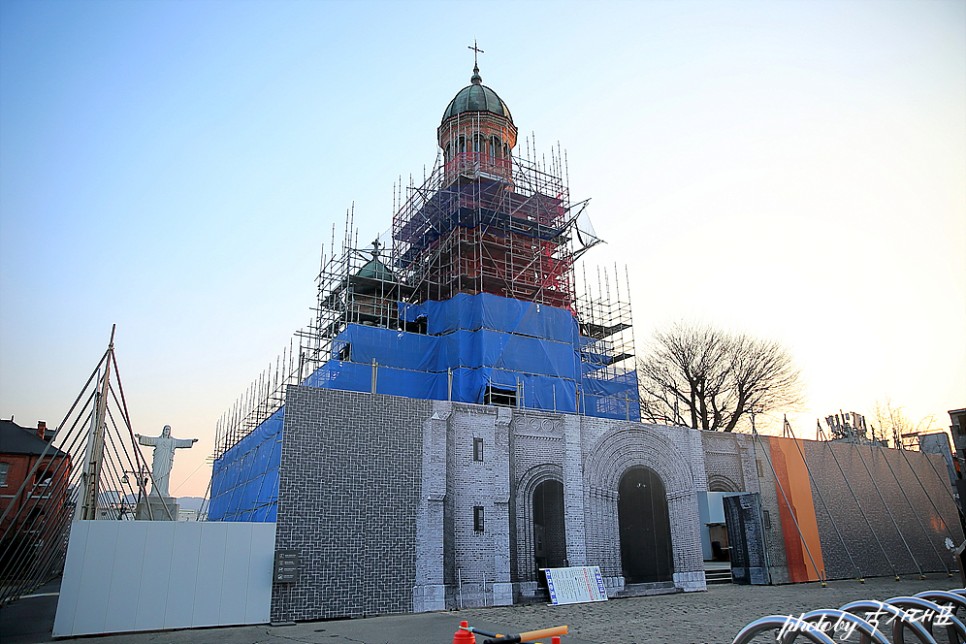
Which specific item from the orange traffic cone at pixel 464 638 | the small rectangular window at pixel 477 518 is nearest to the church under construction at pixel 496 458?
the small rectangular window at pixel 477 518

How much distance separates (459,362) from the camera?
84.0ft

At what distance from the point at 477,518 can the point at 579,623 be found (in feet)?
15.1

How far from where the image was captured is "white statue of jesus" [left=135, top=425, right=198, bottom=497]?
27250mm

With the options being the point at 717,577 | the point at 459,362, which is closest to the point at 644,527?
the point at 717,577

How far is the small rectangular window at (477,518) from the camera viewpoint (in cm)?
1898

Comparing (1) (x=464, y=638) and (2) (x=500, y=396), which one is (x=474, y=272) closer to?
(2) (x=500, y=396)

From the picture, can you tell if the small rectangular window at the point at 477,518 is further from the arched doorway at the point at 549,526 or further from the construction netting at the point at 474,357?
the construction netting at the point at 474,357

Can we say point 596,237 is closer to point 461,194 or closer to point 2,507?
point 461,194

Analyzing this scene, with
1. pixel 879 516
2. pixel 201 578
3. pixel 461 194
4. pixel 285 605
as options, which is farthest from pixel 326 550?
pixel 879 516

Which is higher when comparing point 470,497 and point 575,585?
point 470,497

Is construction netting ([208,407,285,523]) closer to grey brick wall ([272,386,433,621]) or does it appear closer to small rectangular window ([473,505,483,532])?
grey brick wall ([272,386,433,621])

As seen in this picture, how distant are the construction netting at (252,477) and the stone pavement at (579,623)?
3556 millimetres

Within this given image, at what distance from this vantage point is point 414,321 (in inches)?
1118

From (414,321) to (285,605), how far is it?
1441cm
